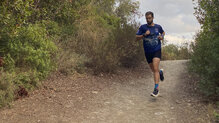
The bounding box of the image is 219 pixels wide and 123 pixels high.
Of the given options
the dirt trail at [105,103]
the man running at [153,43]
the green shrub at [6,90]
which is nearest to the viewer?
the dirt trail at [105,103]

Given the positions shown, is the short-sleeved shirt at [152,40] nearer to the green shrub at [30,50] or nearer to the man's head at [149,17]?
the man's head at [149,17]

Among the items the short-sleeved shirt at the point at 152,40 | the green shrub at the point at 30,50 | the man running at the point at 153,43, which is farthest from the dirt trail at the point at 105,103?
the short-sleeved shirt at the point at 152,40

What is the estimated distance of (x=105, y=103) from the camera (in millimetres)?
6359

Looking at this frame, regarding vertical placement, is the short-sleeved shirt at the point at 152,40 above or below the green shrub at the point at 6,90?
above

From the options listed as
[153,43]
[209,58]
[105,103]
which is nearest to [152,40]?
[153,43]

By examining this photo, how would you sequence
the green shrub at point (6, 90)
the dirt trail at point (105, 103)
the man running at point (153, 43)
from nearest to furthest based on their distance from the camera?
1. the dirt trail at point (105, 103)
2. the green shrub at point (6, 90)
3. the man running at point (153, 43)

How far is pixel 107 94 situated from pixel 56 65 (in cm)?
190

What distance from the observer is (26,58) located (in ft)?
21.9

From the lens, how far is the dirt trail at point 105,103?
520cm

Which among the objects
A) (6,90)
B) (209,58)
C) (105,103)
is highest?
(209,58)

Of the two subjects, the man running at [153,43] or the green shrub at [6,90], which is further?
the man running at [153,43]

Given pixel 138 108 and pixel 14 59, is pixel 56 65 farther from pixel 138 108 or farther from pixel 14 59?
pixel 138 108

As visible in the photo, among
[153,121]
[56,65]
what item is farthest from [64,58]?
[153,121]

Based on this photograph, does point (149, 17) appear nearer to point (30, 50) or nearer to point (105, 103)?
point (105, 103)
